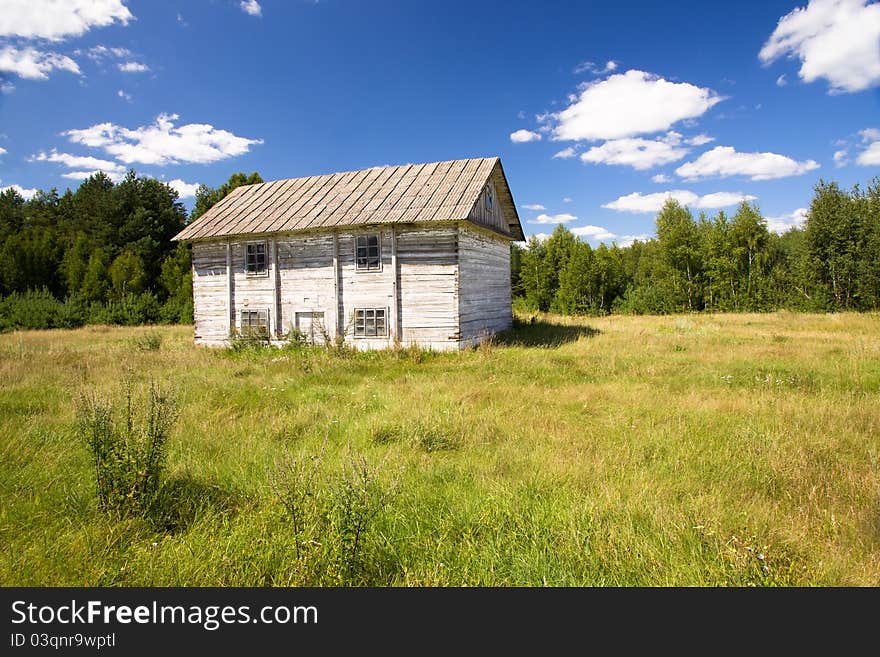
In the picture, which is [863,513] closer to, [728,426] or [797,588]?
[797,588]

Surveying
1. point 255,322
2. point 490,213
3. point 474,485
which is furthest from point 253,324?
point 474,485

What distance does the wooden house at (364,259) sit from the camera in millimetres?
15852

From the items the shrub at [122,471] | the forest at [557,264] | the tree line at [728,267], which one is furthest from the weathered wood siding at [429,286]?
the tree line at [728,267]

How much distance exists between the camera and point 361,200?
17.7m

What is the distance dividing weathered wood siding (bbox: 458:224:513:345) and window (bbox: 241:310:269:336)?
8191mm

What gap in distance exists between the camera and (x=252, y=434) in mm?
6227

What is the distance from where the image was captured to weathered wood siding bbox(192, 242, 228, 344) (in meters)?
18.9

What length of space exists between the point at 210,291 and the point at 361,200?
7.90 metres

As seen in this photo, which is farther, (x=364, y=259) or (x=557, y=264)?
(x=557, y=264)

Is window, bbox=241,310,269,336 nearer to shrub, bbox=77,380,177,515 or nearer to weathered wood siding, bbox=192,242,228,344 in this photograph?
weathered wood siding, bbox=192,242,228,344

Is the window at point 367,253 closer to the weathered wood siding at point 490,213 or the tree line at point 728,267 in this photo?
the weathered wood siding at point 490,213

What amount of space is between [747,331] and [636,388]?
15496 mm

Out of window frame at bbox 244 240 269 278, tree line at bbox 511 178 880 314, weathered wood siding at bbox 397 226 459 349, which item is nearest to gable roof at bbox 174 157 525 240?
window frame at bbox 244 240 269 278

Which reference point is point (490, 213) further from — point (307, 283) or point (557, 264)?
point (557, 264)
